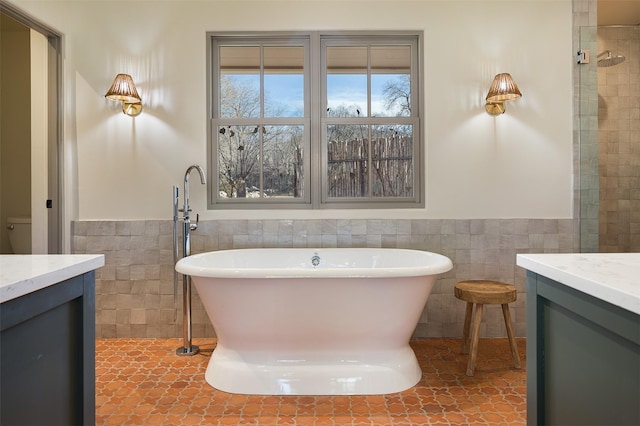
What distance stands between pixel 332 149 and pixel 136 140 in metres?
1.48

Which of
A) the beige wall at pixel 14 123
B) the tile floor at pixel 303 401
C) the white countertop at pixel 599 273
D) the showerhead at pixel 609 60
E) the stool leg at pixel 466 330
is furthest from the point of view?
the beige wall at pixel 14 123

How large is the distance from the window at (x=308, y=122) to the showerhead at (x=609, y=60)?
1.35 m

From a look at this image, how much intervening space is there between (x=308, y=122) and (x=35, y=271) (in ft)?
7.59

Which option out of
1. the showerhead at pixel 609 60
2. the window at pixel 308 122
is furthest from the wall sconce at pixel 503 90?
the showerhead at pixel 609 60

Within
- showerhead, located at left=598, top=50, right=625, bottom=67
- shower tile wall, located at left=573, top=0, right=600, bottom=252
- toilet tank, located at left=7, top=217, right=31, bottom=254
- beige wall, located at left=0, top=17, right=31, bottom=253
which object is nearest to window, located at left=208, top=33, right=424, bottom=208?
shower tile wall, located at left=573, top=0, right=600, bottom=252

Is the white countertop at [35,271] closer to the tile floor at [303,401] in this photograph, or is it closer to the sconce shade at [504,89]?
the tile floor at [303,401]

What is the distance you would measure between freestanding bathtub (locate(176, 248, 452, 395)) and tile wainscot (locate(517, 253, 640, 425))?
955 millimetres

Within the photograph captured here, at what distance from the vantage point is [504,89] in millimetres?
2789

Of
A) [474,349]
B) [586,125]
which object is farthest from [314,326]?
[586,125]

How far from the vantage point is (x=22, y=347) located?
0.94 metres

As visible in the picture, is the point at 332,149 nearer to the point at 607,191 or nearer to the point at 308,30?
the point at 308,30

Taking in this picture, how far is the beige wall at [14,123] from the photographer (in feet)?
12.1

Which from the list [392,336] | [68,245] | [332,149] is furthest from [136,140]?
[392,336]

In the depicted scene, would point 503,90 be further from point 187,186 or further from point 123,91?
point 123,91
